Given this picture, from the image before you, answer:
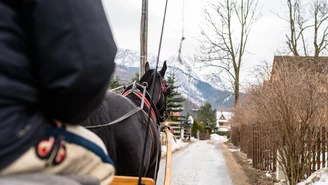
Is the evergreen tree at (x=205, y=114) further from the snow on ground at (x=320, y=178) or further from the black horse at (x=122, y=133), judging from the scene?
the black horse at (x=122, y=133)

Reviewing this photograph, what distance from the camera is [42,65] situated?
43.8 inches

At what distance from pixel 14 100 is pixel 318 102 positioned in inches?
302

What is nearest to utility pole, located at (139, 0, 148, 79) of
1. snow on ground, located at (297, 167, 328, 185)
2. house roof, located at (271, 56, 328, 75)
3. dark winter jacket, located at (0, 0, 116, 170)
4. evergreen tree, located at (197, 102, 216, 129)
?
house roof, located at (271, 56, 328, 75)

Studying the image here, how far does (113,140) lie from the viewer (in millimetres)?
3207

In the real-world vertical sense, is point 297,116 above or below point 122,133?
above

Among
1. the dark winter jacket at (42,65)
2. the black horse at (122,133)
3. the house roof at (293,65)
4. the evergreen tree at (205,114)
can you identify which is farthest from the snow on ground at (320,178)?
the evergreen tree at (205,114)

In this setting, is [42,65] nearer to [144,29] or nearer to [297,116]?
[297,116]

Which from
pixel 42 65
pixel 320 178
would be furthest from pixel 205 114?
pixel 42 65

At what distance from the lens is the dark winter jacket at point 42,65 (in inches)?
41.5

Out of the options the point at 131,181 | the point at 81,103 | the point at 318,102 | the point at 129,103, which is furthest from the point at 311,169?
the point at 81,103

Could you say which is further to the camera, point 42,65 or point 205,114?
point 205,114

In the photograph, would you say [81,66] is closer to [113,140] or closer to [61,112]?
[61,112]

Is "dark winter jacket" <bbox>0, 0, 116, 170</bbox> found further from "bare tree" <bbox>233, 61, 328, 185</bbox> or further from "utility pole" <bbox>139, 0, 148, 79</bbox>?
"utility pole" <bbox>139, 0, 148, 79</bbox>

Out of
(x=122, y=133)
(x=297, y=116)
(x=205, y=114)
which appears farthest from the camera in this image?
(x=205, y=114)
